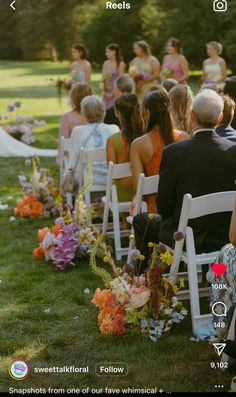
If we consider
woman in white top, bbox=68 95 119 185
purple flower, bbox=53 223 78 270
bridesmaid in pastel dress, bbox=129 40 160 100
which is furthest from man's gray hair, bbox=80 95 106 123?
bridesmaid in pastel dress, bbox=129 40 160 100

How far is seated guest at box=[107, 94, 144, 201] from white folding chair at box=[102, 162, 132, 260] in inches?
3.3

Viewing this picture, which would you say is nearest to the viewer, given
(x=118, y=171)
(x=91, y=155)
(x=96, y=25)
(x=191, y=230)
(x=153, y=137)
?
(x=191, y=230)

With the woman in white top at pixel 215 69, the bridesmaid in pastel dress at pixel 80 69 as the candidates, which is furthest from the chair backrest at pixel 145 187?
the bridesmaid in pastel dress at pixel 80 69

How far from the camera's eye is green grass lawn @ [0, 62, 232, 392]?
3014 mm

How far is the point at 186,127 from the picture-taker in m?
4.96

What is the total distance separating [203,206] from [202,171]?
0.24m

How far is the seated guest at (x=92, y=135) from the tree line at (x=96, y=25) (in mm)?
736

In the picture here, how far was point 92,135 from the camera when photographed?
542 cm

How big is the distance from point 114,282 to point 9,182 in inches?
157

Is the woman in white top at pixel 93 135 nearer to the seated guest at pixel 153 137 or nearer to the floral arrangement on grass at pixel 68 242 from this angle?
the floral arrangement on grass at pixel 68 242

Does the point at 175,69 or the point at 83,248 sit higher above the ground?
the point at 175,69

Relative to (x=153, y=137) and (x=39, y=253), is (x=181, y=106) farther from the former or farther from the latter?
(x=39, y=253)

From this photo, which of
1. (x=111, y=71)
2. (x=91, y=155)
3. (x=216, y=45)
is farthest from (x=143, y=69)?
(x=91, y=155)

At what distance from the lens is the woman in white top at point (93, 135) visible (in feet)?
17.5
